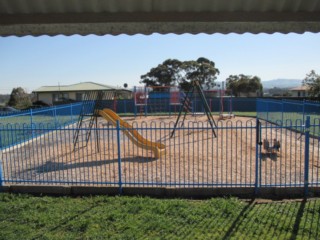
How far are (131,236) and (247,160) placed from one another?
217 inches

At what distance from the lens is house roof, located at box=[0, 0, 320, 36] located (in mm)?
3061

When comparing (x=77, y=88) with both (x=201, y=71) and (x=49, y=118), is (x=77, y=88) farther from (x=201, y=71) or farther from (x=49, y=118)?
(x=49, y=118)

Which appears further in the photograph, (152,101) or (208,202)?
(152,101)

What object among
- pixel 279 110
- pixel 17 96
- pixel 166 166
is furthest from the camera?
pixel 17 96

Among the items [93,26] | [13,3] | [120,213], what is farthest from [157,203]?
[13,3]

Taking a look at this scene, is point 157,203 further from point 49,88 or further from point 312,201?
point 49,88

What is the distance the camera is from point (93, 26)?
3324 mm

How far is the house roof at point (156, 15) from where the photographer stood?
3061mm

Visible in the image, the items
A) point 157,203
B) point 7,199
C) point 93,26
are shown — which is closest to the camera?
point 93,26

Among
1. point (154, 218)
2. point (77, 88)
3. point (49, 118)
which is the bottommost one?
point (154, 218)

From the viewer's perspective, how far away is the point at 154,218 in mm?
5457

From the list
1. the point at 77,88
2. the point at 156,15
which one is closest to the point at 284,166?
the point at 156,15

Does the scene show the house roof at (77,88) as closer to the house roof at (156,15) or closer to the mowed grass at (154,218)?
the mowed grass at (154,218)

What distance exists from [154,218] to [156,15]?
3572 mm
